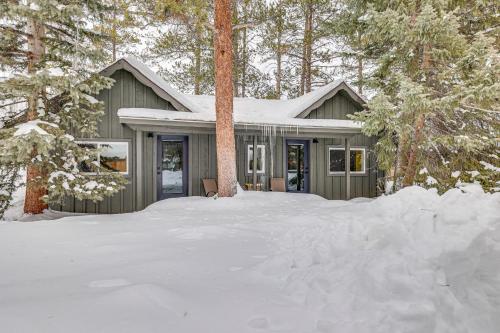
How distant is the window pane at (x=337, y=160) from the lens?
10.6 meters

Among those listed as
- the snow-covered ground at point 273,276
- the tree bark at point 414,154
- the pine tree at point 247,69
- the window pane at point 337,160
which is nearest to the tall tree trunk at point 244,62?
the pine tree at point 247,69

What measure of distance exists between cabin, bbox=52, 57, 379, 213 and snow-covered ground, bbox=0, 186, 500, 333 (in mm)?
4319

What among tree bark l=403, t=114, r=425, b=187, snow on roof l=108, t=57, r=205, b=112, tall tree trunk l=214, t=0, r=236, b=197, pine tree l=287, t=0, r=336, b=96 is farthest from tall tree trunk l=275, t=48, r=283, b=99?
tree bark l=403, t=114, r=425, b=187

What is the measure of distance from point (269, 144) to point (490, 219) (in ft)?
24.7

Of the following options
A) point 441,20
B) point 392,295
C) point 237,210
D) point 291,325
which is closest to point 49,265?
point 291,325

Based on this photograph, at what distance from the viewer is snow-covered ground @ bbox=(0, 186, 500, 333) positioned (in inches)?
68.1

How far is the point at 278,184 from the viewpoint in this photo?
977cm

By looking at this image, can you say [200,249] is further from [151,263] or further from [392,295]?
[392,295]

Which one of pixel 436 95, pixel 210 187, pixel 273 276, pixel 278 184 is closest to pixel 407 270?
pixel 273 276

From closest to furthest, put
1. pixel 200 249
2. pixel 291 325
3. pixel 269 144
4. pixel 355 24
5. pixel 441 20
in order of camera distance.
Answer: pixel 291 325, pixel 200 249, pixel 441 20, pixel 355 24, pixel 269 144

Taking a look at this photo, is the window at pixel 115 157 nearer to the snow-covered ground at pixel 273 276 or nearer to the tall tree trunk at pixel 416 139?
the snow-covered ground at pixel 273 276

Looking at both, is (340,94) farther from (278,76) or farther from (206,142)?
(278,76)

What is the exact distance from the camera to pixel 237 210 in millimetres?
6164

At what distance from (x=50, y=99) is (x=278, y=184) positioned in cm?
649
